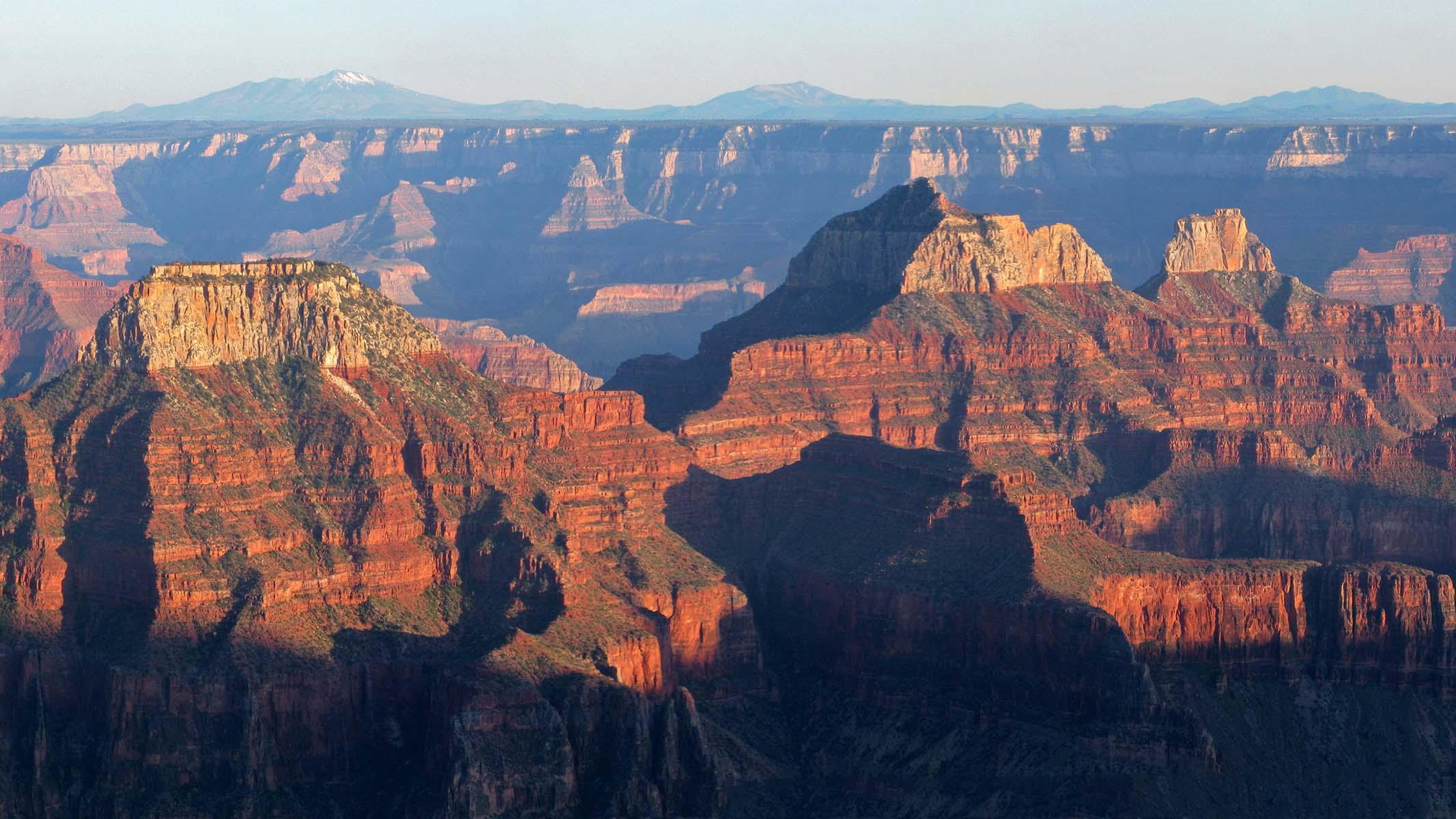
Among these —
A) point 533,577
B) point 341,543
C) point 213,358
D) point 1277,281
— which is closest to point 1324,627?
point 533,577

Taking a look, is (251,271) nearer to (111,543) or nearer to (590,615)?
(111,543)

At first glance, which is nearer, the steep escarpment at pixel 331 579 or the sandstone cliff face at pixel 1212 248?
the steep escarpment at pixel 331 579

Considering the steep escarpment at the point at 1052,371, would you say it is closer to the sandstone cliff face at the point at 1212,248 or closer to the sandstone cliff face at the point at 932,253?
the sandstone cliff face at the point at 932,253

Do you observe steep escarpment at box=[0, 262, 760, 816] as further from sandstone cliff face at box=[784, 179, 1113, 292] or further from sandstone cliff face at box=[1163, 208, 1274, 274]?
sandstone cliff face at box=[1163, 208, 1274, 274]

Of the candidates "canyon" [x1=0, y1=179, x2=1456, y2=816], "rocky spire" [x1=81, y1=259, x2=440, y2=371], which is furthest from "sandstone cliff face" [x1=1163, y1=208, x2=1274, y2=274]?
"rocky spire" [x1=81, y1=259, x2=440, y2=371]

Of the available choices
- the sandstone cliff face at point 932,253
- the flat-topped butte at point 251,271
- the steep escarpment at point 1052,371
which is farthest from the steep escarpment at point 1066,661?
the sandstone cliff face at point 932,253

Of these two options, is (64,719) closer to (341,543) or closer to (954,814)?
(341,543)

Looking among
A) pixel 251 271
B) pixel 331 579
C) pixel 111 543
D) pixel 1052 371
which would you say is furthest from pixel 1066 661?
pixel 1052 371
